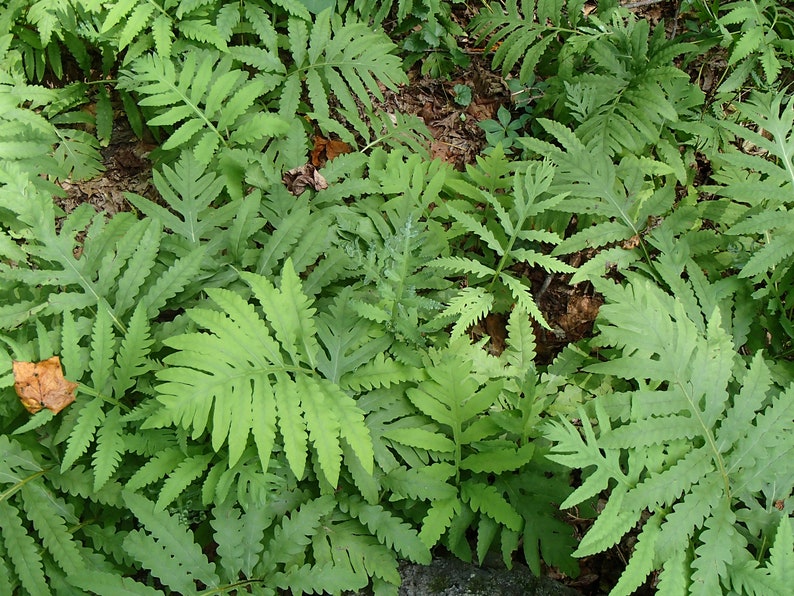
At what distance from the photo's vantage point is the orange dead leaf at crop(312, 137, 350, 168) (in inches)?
162

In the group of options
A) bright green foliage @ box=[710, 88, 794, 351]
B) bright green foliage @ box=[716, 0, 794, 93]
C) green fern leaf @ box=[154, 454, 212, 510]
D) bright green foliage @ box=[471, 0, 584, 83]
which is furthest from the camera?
bright green foliage @ box=[471, 0, 584, 83]

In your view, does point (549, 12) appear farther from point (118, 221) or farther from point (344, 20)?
point (118, 221)

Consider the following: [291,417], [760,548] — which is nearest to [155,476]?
[291,417]

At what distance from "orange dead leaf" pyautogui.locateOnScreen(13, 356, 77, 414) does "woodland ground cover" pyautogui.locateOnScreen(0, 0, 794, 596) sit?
0.02m

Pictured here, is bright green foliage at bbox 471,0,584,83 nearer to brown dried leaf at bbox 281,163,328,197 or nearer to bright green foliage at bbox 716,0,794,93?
bright green foliage at bbox 716,0,794,93

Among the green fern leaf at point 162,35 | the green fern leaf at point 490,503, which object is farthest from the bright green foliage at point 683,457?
the green fern leaf at point 162,35

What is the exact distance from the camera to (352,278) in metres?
3.32

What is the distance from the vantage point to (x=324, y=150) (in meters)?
4.14

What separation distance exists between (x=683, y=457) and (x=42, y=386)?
2747 mm

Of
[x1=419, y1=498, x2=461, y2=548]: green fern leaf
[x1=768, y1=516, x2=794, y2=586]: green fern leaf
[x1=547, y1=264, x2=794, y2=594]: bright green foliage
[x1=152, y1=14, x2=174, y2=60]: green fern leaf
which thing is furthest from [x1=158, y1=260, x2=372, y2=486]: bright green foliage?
[x1=152, y1=14, x2=174, y2=60]: green fern leaf

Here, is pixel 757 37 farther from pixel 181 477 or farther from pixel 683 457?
pixel 181 477

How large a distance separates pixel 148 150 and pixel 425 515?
313 cm

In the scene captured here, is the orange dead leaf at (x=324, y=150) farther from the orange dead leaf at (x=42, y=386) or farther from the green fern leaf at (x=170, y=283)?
the orange dead leaf at (x=42, y=386)

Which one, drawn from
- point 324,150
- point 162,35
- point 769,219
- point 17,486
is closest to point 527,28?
point 324,150
